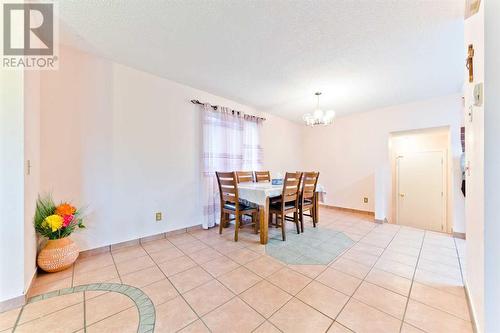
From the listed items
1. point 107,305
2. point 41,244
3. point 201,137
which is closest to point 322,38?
point 201,137

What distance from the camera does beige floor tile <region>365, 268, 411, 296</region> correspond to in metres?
1.58

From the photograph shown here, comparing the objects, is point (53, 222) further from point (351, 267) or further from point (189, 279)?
point (351, 267)

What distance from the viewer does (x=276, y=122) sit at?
184 inches

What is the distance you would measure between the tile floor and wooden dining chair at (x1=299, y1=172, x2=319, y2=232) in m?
0.85

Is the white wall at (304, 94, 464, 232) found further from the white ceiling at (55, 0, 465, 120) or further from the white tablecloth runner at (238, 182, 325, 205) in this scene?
the white tablecloth runner at (238, 182, 325, 205)

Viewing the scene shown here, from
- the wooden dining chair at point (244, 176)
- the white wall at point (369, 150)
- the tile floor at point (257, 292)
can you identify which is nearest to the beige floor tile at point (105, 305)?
the tile floor at point (257, 292)

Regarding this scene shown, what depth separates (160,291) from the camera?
1566 mm

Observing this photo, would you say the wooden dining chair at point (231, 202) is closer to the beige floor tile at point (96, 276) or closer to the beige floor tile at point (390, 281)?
the beige floor tile at point (96, 276)

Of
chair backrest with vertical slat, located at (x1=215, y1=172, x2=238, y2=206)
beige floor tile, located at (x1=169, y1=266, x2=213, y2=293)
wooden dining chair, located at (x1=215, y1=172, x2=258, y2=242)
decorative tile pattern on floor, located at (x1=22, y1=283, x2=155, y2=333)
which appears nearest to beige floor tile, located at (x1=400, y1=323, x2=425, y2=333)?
beige floor tile, located at (x1=169, y1=266, x2=213, y2=293)

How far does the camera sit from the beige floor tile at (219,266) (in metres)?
1.86

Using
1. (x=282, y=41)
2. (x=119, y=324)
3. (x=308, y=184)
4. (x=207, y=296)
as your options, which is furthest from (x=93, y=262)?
(x=282, y=41)

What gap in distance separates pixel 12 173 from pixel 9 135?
28 centimetres

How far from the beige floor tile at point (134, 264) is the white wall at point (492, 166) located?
2.49 meters

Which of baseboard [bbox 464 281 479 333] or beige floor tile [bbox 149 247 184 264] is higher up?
baseboard [bbox 464 281 479 333]
